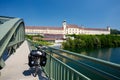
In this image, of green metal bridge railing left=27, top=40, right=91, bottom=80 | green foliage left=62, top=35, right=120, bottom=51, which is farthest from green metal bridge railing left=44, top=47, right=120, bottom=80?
green foliage left=62, top=35, right=120, bottom=51

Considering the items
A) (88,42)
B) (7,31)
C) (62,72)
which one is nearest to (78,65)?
(62,72)

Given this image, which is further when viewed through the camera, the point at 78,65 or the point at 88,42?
the point at 88,42

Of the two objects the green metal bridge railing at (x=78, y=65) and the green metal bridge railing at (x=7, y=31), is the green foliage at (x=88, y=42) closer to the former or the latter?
the green metal bridge railing at (x=7, y=31)

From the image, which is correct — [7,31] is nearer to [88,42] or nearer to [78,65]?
[78,65]

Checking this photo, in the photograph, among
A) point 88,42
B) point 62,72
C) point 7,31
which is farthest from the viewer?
point 88,42

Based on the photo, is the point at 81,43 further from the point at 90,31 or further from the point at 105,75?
the point at 90,31

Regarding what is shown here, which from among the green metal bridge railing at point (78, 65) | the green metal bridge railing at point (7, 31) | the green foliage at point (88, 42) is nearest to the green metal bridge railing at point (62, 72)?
the green metal bridge railing at point (78, 65)

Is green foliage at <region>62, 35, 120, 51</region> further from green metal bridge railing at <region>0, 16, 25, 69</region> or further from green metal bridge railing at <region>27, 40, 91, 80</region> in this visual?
green metal bridge railing at <region>27, 40, 91, 80</region>

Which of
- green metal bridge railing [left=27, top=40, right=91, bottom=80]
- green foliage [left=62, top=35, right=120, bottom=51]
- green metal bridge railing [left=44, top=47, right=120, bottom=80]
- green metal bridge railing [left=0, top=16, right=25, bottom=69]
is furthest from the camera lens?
green foliage [left=62, top=35, right=120, bottom=51]

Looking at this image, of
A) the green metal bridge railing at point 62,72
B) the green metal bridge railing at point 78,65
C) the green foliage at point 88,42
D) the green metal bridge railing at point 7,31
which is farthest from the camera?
the green foliage at point 88,42

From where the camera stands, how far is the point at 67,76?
2.78 m

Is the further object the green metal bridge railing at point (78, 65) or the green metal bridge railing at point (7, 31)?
the green metal bridge railing at point (7, 31)

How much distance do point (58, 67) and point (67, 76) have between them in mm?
563

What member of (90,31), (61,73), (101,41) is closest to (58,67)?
(61,73)
